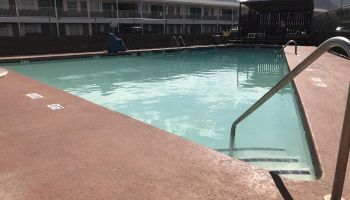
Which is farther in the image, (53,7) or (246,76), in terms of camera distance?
(53,7)

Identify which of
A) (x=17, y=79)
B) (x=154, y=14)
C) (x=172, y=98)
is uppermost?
(x=154, y=14)

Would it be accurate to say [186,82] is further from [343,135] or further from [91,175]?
[343,135]

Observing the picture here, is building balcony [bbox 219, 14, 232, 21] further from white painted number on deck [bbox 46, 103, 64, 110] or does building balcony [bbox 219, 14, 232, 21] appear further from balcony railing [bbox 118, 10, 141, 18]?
white painted number on deck [bbox 46, 103, 64, 110]

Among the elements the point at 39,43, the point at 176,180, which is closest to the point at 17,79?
the point at 176,180

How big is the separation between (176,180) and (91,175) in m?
0.87

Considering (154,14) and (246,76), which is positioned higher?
(154,14)

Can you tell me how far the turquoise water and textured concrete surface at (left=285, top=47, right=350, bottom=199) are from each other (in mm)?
333

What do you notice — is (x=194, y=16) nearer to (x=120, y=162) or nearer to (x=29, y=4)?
(x=29, y=4)

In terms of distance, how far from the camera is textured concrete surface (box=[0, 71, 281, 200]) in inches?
117

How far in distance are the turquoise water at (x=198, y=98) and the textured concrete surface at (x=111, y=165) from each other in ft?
4.08

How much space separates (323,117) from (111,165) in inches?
141

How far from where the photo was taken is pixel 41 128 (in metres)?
5.06

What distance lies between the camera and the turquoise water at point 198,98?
20.3 feet

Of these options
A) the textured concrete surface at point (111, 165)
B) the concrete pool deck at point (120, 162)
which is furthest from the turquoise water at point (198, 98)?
the textured concrete surface at point (111, 165)
